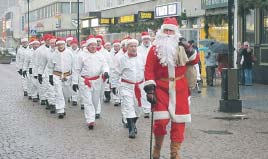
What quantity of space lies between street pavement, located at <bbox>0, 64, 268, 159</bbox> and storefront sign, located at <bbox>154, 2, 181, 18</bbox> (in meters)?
14.1

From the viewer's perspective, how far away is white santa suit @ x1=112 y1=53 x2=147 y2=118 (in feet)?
39.2

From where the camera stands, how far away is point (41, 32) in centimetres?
9619

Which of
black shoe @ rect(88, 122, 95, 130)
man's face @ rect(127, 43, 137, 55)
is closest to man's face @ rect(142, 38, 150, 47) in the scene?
man's face @ rect(127, 43, 137, 55)

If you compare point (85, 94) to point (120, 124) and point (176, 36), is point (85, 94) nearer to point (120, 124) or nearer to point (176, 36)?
point (120, 124)

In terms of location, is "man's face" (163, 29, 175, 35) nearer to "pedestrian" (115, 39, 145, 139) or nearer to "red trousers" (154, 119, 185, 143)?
"red trousers" (154, 119, 185, 143)

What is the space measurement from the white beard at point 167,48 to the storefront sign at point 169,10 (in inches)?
897

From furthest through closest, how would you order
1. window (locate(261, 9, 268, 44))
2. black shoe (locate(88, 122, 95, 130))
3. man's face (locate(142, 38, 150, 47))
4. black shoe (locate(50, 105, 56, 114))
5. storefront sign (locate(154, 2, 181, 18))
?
storefront sign (locate(154, 2, 181, 18))
window (locate(261, 9, 268, 44))
black shoe (locate(50, 105, 56, 114))
man's face (locate(142, 38, 150, 47))
black shoe (locate(88, 122, 95, 130))

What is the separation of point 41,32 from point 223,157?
8849 centimetres

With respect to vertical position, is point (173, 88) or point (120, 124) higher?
point (173, 88)

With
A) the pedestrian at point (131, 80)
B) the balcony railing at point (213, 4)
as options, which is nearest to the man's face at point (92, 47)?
the pedestrian at point (131, 80)

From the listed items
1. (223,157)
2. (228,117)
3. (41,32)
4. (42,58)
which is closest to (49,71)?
(42,58)

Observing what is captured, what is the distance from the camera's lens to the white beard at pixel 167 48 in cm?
859

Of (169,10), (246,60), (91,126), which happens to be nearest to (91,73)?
(91,126)

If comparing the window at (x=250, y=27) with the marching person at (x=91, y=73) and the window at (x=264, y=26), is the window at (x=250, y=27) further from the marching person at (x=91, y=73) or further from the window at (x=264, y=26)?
the marching person at (x=91, y=73)
